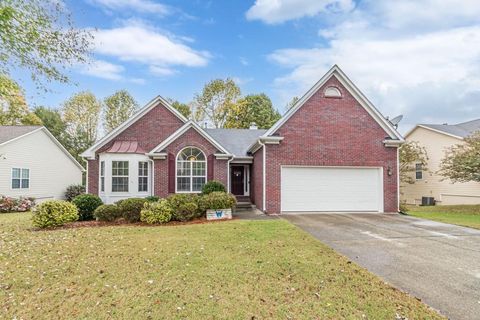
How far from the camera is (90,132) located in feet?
115

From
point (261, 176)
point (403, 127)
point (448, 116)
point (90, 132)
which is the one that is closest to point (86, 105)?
point (90, 132)

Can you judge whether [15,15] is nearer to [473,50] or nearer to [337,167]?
[337,167]

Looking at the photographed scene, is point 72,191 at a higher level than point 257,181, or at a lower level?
lower

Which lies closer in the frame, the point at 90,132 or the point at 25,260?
the point at 25,260

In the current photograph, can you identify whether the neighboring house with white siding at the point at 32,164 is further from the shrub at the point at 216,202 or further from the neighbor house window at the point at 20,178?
the shrub at the point at 216,202

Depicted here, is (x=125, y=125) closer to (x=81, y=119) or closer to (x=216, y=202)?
(x=216, y=202)

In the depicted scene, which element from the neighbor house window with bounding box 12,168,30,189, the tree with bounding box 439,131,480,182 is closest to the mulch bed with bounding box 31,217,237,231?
the neighbor house window with bounding box 12,168,30,189

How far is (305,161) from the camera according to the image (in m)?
13.6

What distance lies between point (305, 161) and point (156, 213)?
24.0 ft

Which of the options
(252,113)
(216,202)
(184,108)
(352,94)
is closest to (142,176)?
(216,202)

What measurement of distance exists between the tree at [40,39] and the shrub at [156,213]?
17.6 ft

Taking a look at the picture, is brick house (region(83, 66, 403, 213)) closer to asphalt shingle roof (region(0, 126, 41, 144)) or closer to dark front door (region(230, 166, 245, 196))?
dark front door (region(230, 166, 245, 196))

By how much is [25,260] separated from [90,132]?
32087 mm

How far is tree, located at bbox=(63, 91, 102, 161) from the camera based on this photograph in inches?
1331
